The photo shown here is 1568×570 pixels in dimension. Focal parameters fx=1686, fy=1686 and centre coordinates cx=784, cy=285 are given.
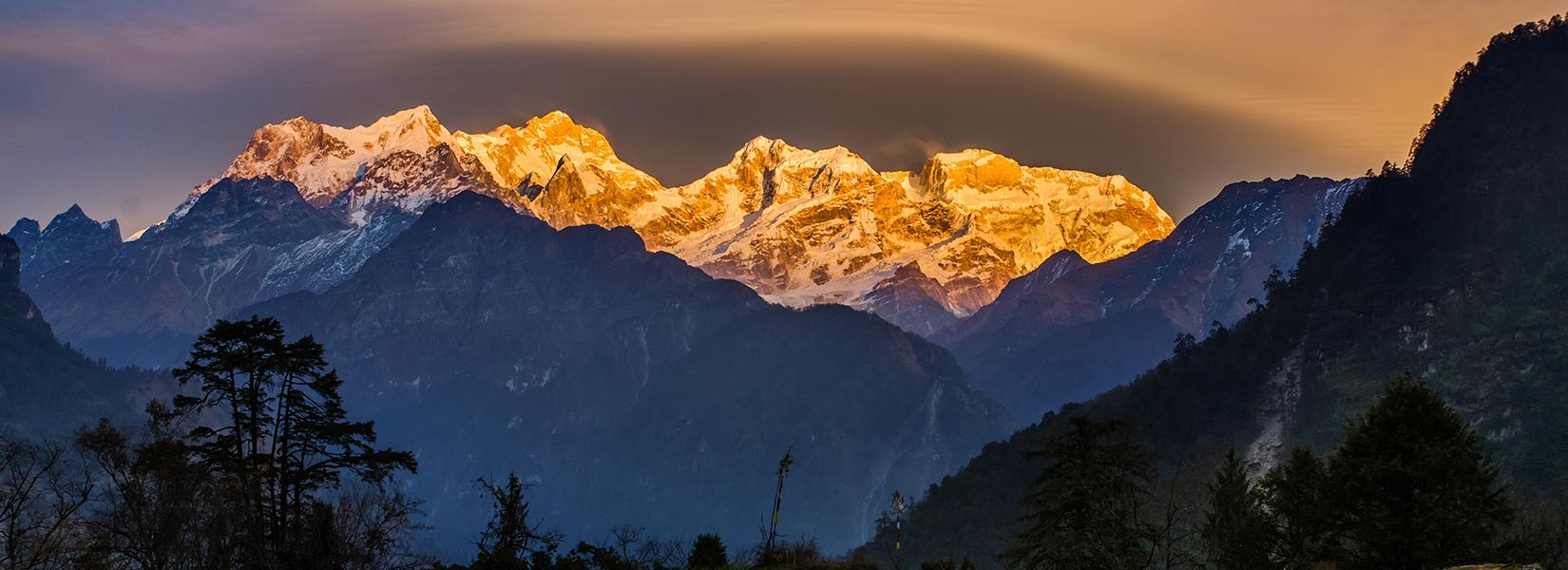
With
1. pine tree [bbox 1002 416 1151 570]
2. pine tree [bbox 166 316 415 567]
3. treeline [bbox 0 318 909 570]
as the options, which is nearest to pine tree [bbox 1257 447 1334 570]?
pine tree [bbox 1002 416 1151 570]

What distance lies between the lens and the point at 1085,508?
7819 cm

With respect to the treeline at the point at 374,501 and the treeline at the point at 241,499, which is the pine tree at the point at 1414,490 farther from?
the treeline at the point at 241,499

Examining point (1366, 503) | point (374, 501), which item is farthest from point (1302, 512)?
point (374, 501)

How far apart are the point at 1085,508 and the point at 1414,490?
1775cm

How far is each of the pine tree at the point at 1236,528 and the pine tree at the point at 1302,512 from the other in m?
0.95

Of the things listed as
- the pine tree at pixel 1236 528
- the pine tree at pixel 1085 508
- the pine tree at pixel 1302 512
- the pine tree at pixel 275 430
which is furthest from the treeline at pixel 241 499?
the pine tree at pixel 1302 512

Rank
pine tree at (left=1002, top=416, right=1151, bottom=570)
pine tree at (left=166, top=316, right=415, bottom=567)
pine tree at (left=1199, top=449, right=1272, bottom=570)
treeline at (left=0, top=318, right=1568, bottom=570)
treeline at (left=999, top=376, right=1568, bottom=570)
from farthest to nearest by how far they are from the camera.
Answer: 1. pine tree at (left=1199, top=449, right=1272, bottom=570)
2. pine tree at (left=166, top=316, right=415, bottom=567)
3. treeline at (left=999, top=376, right=1568, bottom=570)
4. pine tree at (left=1002, top=416, right=1151, bottom=570)
5. treeline at (left=0, top=318, right=1568, bottom=570)

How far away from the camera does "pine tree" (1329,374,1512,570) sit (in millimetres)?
80562

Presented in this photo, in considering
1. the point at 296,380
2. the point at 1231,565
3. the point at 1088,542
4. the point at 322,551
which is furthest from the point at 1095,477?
the point at 296,380

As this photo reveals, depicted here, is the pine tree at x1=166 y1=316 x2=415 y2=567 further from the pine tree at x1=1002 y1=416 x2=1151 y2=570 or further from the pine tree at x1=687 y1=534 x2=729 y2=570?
the pine tree at x1=1002 y1=416 x2=1151 y2=570

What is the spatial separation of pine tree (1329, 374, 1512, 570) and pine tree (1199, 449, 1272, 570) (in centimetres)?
724

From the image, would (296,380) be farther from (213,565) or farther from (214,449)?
(213,565)

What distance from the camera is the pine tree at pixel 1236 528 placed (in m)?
92.9

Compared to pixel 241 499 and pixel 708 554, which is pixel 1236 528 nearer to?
pixel 708 554
